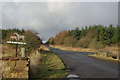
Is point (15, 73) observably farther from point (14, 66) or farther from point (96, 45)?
point (96, 45)

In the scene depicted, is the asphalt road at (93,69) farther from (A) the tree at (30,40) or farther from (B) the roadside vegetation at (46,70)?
(A) the tree at (30,40)

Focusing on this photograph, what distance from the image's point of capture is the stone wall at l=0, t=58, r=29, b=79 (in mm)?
7148

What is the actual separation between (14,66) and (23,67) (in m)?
0.45

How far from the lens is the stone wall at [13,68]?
23.5ft

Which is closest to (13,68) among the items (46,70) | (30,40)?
(46,70)

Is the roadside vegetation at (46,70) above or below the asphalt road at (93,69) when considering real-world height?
above

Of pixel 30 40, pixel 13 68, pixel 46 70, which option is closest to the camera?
pixel 13 68

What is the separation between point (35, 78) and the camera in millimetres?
8273

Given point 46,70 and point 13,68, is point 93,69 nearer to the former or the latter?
point 46,70

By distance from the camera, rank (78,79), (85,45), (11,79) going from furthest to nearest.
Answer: (85,45)
(78,79)
(11,79)

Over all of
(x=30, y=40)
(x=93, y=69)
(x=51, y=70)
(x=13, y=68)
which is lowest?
(x=93, y=69)

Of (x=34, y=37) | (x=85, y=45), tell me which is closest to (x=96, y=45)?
(x=85, y=45)

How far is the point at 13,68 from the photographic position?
7.14 m

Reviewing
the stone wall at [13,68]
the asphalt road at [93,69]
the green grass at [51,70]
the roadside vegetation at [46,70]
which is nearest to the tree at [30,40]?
the asphalt road at [93,69]
